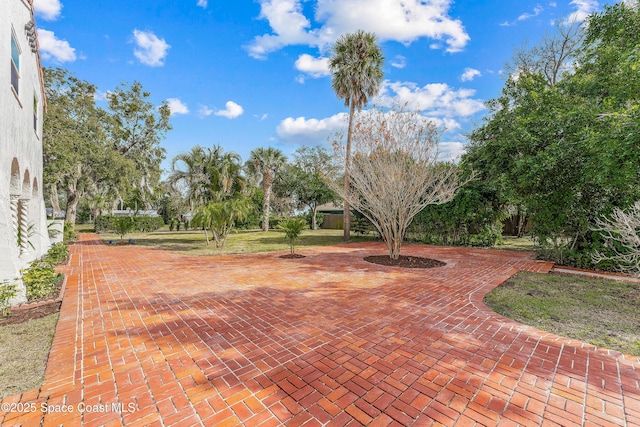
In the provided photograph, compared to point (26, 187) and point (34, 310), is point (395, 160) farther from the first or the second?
point (26, 187)

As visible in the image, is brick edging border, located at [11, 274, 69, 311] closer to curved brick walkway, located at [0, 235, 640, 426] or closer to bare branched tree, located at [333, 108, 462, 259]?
curved brick walkway, located at [0, 235, 640, 426]

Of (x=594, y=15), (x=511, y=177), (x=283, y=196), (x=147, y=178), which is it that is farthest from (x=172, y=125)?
(x=594, y=15)

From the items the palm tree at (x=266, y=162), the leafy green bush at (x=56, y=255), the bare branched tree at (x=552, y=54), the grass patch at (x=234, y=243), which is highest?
the bare branched tree at (x=552, y=54)

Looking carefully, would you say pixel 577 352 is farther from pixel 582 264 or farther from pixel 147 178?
pixel 147 178

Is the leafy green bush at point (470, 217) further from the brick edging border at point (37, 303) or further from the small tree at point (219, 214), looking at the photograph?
the brick edging border at point (37, 303)

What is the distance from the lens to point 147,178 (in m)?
25.6

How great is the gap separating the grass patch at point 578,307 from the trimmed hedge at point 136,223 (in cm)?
2328

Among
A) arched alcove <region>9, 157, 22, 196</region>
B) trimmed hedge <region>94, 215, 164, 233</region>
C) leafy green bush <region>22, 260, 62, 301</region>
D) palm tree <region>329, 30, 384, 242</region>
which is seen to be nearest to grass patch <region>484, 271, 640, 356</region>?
leafy green bush <region>22, 260, 62, 301</region>

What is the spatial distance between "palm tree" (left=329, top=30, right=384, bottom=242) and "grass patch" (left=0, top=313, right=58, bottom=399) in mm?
13296

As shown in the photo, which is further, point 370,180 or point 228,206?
point 228,206

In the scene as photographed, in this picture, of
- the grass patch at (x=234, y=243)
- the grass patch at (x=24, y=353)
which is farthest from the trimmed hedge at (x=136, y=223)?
the grass patch at (x=24, y=353)

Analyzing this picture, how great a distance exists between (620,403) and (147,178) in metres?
30.2

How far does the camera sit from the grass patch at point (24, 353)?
9.09 ft

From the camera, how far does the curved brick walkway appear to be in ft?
7.77
